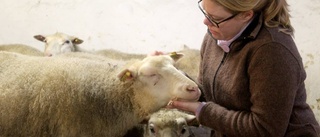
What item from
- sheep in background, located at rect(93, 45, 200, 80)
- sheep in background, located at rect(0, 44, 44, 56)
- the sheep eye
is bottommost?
the sheep eye

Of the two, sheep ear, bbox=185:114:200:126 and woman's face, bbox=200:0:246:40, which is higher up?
woman's face, bbox=200:0:246:40

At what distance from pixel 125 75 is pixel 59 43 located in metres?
2.24

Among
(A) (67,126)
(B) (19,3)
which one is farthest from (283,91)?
(B) (19,3)

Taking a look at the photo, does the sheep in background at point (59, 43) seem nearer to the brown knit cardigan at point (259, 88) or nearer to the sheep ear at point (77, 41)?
the sheep ear at point (77, 41)

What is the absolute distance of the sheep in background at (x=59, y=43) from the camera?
4.22 metres

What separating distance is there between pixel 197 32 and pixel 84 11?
1485mm

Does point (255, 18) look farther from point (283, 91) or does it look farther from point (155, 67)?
point (155, 67)

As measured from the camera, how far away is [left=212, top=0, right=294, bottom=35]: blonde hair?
1.62m

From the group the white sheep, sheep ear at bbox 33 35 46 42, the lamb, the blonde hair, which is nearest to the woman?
the blonde hair

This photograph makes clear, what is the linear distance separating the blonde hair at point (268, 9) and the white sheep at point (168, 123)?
1048mm

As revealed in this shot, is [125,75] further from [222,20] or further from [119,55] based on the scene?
[119,55]

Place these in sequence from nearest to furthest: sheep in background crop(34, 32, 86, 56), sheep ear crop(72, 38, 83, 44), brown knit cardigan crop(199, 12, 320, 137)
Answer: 1. brown knit cardigan crop(199, 12, 320, 137)
2. sheep in background crop(34, 32, 86, 56)
3. sheep ear crop(72, 38, 83, 44)

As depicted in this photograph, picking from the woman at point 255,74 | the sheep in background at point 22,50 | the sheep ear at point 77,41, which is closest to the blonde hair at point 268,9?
the woman at point 255,74

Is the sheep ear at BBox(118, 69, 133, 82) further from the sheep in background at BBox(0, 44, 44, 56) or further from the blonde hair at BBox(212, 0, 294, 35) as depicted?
the sheep in background at BBox(0, 44, 44, 56)
